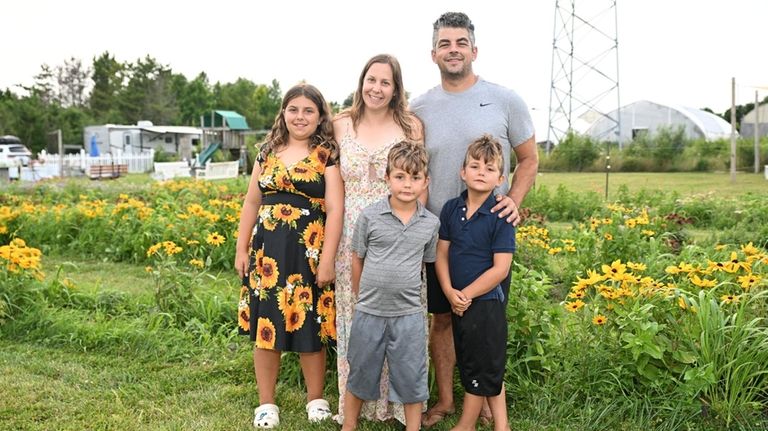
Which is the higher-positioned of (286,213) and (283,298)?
(286,213)

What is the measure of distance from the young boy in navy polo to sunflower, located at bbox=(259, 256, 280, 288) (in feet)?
2.53

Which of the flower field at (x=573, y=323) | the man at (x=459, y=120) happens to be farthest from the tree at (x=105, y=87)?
the man at (x=459, y=120)

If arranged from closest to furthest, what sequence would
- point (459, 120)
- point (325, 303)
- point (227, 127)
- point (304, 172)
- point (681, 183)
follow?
point (459, 120), point (304, 172), point (325, 303), point (681, 183), point (227, 127)

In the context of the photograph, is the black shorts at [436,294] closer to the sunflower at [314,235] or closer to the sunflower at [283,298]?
the sunflower at [314,235]

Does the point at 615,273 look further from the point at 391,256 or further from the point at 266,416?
the point at 266,416

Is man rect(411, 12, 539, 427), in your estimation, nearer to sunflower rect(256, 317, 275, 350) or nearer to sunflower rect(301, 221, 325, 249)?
sunflower rect(301, 221, 325, 249)

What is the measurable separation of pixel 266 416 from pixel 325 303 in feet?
1.98

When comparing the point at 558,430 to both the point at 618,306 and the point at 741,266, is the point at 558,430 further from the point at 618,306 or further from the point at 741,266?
the point at 741,266

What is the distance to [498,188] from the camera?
10.8 feet

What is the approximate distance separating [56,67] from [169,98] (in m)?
12.0

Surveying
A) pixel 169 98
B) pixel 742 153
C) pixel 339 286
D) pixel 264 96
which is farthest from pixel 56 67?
pixel 339 286

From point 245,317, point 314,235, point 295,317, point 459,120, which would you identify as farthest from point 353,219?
point 245,317

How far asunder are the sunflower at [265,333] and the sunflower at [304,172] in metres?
0.69

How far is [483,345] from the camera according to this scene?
315 centimetres
